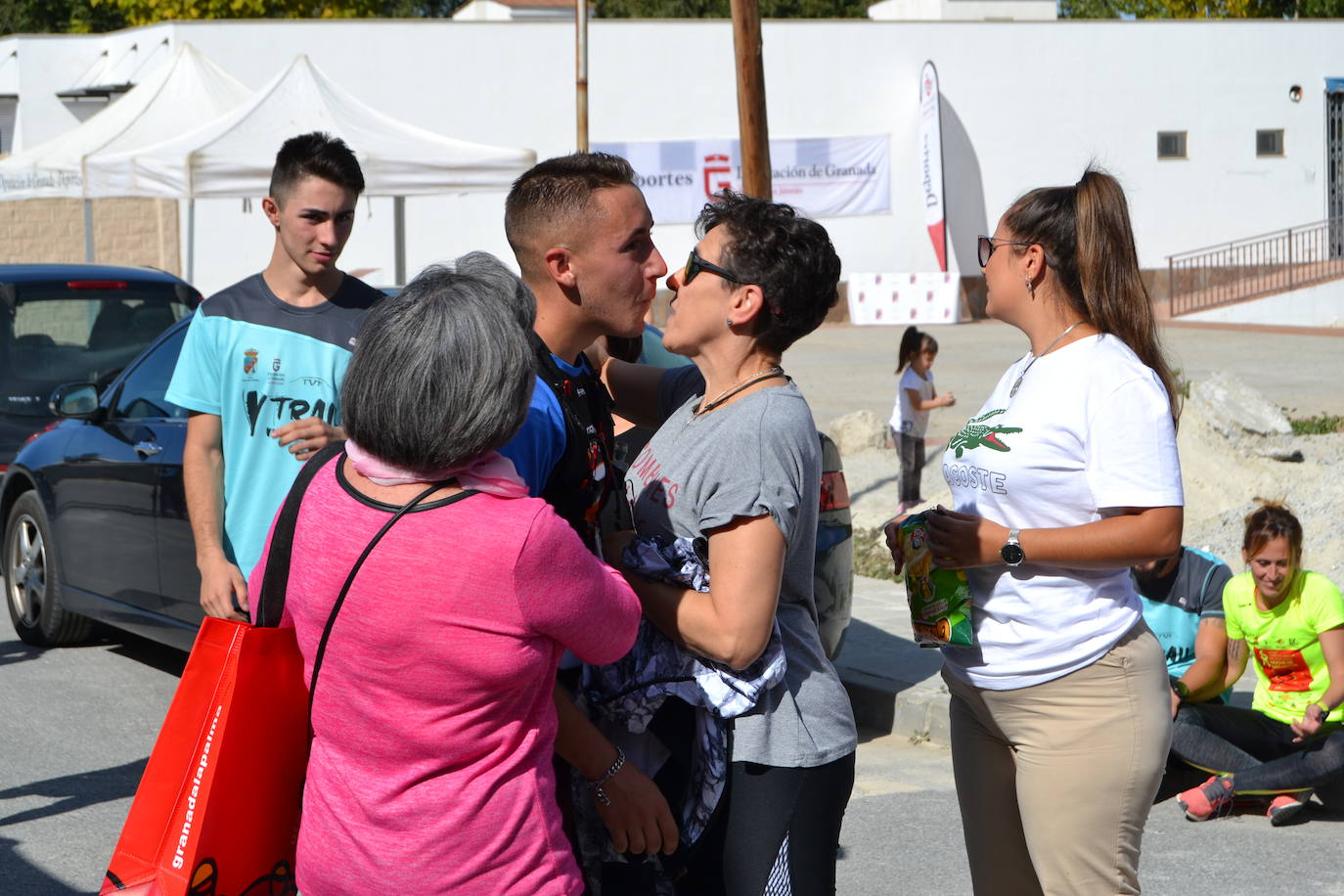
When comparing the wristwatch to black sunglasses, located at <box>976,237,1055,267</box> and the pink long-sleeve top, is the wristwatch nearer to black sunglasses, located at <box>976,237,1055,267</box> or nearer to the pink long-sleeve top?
black sunglasses, located at <box>976,237,1055,267</box>

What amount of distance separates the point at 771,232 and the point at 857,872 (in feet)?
9.32

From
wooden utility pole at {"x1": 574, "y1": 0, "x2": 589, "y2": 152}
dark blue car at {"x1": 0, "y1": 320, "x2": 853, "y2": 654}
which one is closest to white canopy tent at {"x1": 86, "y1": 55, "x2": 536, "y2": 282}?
wooden utility pole at {"x1": 574, "y1": 0, "x2": 589, "y2": 152}

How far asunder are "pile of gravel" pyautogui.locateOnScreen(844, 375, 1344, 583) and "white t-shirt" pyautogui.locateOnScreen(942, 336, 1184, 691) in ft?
21.2

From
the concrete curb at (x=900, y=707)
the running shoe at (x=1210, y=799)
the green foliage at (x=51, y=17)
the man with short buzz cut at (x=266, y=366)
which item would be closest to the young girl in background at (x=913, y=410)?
the concrete curb at (x=900, y=707)

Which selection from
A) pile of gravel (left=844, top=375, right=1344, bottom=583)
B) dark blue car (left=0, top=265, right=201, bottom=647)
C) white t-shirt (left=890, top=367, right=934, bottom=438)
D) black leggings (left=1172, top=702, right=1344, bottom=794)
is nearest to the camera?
black leggings (left=1172, top=702, right=1344, bottom=794)

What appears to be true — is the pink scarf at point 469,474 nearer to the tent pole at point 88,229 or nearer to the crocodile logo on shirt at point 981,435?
the crocodile logo on shirt at point 981,435

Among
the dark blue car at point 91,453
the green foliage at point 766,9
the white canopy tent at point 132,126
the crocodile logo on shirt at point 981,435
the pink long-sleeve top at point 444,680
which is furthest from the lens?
the green foliage at point 766,9

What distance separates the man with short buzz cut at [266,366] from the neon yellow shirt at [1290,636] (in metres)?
3.46

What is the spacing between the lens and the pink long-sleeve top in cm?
201

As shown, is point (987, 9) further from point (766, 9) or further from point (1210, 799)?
point (1210, 799)

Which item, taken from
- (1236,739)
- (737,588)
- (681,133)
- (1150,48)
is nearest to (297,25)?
(681,133)

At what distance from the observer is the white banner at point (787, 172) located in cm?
3064

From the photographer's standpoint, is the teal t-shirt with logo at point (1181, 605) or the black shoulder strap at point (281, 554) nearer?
the black shoulder strap at point (281, 554)

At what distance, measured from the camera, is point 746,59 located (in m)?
9.28
